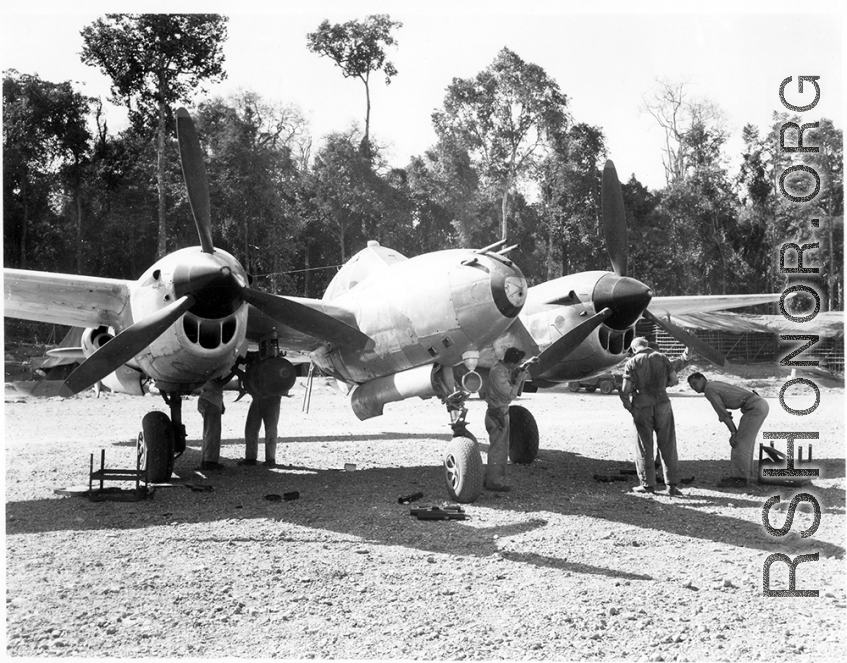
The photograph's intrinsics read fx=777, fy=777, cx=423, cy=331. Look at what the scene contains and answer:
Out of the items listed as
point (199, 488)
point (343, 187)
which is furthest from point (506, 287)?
point (343, 187)

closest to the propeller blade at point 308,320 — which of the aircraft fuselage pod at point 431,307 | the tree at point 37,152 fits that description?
the aircraft fuselage pod at point 431,307

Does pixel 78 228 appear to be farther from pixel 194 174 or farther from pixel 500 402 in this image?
pixel 500 402

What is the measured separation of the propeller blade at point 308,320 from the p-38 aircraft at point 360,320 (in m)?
0.02

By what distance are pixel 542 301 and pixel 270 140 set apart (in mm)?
27602

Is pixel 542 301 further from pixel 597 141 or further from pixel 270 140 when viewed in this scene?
pixel 270 140

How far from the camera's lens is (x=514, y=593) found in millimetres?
6555

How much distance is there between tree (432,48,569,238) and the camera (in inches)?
1267

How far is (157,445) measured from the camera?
11.5 meters

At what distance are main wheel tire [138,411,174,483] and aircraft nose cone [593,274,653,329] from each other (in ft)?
21.9

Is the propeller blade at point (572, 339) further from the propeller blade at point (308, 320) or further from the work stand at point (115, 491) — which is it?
the work stand at point (115, 491)

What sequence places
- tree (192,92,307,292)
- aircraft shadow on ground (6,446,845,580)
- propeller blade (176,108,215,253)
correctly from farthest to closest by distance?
tree (192,92,307,292) → propeller blade (176,108,215,253) → aircraft shadow on ground (6,446,845,580)

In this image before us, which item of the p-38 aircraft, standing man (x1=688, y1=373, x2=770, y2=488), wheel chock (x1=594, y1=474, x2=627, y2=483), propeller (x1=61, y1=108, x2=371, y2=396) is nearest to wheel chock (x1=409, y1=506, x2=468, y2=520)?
the p-38 aircraft

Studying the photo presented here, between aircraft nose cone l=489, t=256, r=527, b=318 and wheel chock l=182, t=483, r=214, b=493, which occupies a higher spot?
aircraft nose cone l=489, t=256, r=527, b=318

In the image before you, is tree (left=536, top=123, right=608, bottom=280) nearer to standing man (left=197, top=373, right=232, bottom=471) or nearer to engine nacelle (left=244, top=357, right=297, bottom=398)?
standing man (left=197, top=373, right=232, bottom=471)
